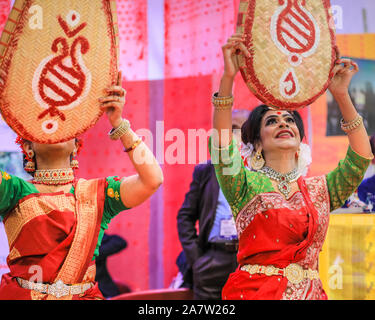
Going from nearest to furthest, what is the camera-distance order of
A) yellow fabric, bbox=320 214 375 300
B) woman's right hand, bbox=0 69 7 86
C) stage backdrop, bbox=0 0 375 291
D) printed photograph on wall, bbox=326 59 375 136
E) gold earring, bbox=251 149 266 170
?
1. woman's right hand, bbox=0 69 7 86
2. gold earring, bbox=251 149 266 170
3. yellow fabric, bbox=320 214 375 300
4. stage backdrop, bbox=0 0 375 291
5. printed photograph on wall, bbox=326 59 375 136

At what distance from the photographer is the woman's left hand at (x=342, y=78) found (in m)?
2.20

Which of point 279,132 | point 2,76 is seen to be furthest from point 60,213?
point 279,132

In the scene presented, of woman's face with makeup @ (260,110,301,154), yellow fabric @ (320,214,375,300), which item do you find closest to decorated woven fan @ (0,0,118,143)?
woman's face with makeup @ (260,110,301,154)

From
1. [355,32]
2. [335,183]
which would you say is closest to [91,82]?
[335,183]

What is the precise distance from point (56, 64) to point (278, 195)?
105 cm

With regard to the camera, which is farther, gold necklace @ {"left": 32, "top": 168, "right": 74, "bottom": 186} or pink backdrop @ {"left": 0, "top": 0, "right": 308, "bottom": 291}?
pink backdrop @ {"left": 0, "top": 0, "right": 308, "bottom": 291}

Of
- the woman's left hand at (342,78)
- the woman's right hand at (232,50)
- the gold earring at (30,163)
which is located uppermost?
the woman's right hand at (232,50)

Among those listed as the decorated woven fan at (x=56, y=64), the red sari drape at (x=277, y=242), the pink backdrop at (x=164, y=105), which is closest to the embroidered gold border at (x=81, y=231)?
the decorated woven fan at (x=56, y=64)

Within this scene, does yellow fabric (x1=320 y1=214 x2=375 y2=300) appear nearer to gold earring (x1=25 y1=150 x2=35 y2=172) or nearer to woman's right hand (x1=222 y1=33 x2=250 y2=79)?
woman's right hand (x1=222 y1=33 x2=250 y2=79)

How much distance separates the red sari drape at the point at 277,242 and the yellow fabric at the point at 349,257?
1.02m

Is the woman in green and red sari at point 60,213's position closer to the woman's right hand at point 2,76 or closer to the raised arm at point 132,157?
the raised arm at point 132,157

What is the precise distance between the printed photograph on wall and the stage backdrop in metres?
0.05

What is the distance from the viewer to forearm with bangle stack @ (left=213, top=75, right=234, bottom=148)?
2.00m

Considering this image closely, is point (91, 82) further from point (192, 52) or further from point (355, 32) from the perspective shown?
point (355, 32)
